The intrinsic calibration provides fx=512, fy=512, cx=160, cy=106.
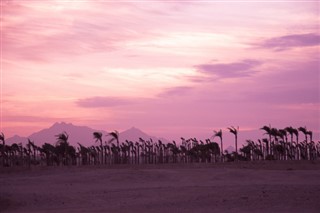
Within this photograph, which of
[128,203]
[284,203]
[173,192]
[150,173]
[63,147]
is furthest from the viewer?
[63,147]

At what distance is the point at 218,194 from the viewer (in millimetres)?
29422

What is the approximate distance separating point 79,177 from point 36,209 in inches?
698

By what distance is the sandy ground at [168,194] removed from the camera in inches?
1012

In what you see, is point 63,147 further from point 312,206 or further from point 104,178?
point 312,206

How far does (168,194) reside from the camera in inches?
1223

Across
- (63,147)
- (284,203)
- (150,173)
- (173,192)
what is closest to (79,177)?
(150,173)

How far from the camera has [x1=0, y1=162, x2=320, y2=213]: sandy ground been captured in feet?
84.3

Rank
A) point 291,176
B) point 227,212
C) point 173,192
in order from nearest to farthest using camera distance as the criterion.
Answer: point 227,212
point 173,192
point 291,176

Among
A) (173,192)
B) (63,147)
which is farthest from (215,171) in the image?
(63,147)

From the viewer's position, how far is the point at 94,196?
1265 inches

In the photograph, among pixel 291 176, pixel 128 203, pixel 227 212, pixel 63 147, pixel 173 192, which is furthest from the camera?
pixel 63 147

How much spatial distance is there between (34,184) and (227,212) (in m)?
24.1

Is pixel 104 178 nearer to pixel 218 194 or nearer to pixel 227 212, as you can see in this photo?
pixel 218 194

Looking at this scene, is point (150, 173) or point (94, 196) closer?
point (94, 196)
